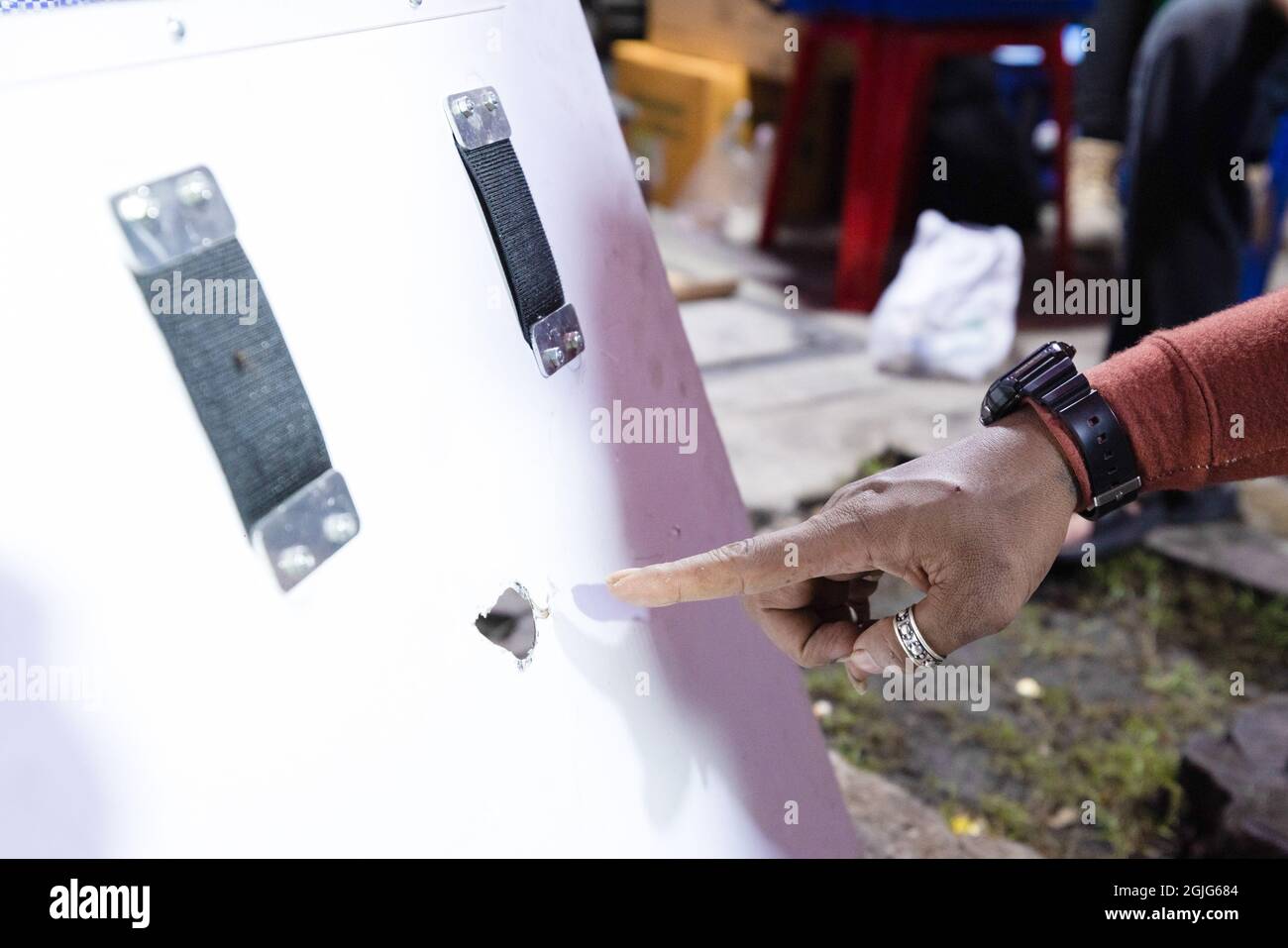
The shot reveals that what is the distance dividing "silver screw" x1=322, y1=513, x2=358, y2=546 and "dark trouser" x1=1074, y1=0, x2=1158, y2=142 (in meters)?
3.29

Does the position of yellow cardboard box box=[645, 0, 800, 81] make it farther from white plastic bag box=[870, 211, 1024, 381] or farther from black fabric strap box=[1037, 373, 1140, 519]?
black fabric strap box=[1037, 373, 1140, 519]

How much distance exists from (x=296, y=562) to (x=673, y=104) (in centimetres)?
454

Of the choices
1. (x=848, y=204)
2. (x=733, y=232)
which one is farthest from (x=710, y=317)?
(x=733, y=232)

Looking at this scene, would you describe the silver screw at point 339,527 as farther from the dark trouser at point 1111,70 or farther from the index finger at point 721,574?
the dark trouser at point 1111,70

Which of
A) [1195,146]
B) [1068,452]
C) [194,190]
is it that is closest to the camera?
[194,190]

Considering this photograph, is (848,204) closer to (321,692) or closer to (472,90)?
(472,90)

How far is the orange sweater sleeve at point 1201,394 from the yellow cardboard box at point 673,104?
384 centimetres

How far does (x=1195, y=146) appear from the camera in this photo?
2.44 metres

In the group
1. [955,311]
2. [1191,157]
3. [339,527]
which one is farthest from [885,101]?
[339,527]

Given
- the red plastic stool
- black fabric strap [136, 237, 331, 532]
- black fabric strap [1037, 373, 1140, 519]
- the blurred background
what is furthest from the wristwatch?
the red plastic stool

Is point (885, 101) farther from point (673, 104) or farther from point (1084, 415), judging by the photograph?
point (1084, 415)

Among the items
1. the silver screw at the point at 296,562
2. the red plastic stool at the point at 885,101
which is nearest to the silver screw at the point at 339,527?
the silver screw at the point at 296,562

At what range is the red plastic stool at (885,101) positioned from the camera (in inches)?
146

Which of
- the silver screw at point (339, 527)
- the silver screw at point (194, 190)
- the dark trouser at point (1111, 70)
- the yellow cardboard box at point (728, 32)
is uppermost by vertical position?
the silver screw at point (194, 190)
